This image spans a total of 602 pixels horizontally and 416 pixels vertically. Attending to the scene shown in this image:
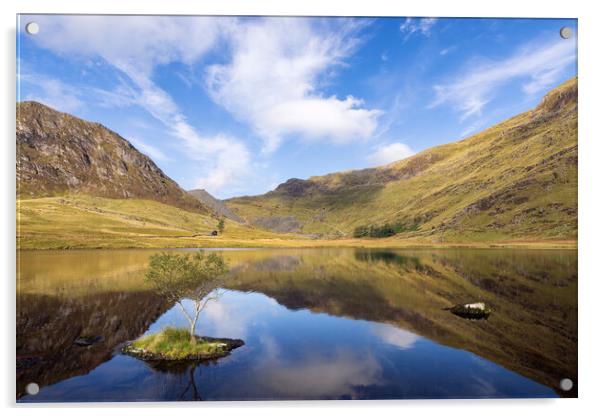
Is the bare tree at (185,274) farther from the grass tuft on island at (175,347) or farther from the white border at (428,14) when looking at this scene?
the white border at (428,14)

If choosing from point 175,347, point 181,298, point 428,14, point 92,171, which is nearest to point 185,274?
point 181,298

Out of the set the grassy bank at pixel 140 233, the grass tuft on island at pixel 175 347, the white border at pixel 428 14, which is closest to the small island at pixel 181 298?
the grass tuft on island at pixel 175 347

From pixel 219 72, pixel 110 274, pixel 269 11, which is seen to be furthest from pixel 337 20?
pixel 110 274

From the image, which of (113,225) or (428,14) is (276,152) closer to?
(428,14)

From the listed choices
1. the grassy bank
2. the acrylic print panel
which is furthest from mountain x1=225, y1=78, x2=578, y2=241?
the acrylic print panel

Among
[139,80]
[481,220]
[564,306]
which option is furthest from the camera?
[481,220]

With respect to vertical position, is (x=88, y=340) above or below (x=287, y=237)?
above
